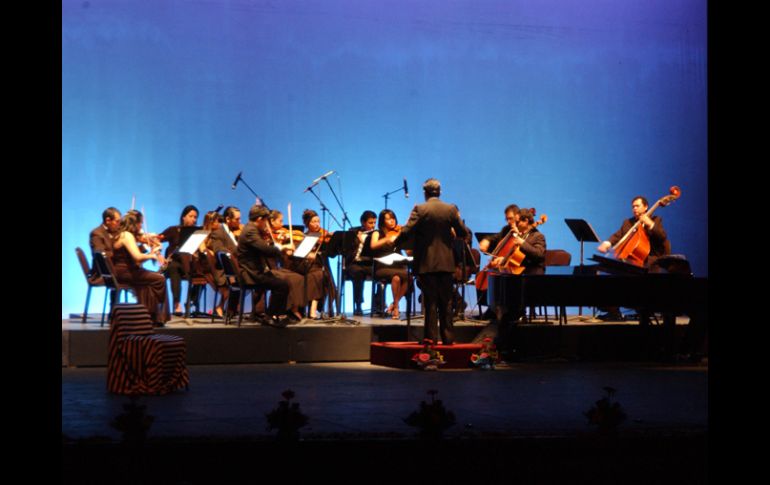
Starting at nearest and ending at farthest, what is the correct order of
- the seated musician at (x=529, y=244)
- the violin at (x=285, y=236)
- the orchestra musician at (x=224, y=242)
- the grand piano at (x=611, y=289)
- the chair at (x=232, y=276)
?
the grand piano at (x=611, y=289) < the chair at (x=232, y=276) < the seated musician at (x=529, y=244) < the orchestra musician at (x=224, y=242) < the violin at (x=285, y=236)

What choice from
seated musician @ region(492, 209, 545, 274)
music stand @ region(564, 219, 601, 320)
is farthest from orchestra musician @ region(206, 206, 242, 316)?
music stand @ region(564, 219, 601, 320)

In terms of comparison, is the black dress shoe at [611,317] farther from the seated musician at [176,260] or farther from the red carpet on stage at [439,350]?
the seated musician at [176,260]

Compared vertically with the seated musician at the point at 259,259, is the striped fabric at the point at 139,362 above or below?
below

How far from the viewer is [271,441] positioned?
5.07 meters

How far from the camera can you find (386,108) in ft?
46.8

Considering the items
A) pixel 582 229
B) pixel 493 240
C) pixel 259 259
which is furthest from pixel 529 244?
pixel 259 259

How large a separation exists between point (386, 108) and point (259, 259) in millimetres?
4859

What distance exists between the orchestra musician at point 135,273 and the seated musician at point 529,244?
3.45 metres

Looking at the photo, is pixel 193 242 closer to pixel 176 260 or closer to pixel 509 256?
pixel 176 260

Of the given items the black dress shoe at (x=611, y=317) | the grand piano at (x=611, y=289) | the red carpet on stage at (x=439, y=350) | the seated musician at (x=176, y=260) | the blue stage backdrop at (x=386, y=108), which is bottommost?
the red carpet on stage at (x=439, y=350)

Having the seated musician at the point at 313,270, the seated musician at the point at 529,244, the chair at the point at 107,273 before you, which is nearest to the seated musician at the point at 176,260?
the seated musician at the point at 313,270

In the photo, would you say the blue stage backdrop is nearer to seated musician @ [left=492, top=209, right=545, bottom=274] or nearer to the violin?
the violin

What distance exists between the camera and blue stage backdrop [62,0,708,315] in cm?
1331

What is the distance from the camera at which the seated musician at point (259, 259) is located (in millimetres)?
9906
